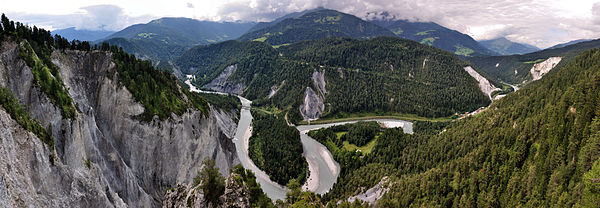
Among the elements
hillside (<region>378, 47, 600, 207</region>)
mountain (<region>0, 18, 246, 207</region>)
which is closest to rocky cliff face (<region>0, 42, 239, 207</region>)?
mountain (<region>0, 18, 246, 207</region>)

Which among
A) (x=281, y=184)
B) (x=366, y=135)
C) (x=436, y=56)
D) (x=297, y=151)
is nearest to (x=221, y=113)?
(x=297, y=151)

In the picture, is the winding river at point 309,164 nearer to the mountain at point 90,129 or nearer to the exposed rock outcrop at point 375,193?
the exposed rock outcrop at point 375,193

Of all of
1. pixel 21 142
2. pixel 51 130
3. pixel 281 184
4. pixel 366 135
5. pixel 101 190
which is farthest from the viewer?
pixel 366 135

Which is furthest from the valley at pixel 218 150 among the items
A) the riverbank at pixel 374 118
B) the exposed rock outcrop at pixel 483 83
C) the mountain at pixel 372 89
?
the exposed rock outcrop at pixel 483 83

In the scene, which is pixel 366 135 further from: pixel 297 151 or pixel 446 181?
pixel 446 181

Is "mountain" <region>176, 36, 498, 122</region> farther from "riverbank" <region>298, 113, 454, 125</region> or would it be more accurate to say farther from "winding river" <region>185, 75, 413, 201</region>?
"winding river" <region>185, 75, 413, 201</region>

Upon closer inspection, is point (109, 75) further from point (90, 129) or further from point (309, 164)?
point (309, 164)
